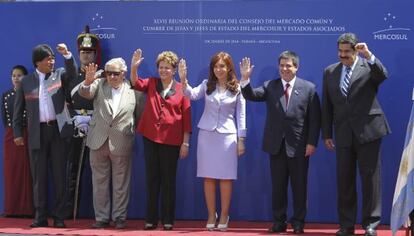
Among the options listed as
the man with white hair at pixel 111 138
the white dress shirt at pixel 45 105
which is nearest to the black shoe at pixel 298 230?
the man with white hair at pixel 111 138

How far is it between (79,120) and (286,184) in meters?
2.25

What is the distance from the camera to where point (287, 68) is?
Result: 293 inches

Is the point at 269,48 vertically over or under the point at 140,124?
over

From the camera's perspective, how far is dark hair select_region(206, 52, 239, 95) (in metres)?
7.61

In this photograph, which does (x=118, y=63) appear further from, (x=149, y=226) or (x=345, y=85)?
(x=345, y=85)

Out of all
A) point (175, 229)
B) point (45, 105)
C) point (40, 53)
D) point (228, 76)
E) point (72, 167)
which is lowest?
point (175, 229)

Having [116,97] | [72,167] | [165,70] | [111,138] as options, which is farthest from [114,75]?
[72,167]

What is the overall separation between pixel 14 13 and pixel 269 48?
2.90 meters

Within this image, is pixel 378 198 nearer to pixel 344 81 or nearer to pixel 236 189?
pixel 344 81

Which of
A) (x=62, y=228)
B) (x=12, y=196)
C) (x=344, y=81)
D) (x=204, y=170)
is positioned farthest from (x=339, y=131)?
(x=12, y=196)

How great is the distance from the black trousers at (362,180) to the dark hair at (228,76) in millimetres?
1212

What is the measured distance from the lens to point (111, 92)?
782cm

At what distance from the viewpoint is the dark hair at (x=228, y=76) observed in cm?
761

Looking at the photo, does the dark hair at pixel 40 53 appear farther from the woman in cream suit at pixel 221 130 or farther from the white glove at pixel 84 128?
the woman in cream suit at pixel 221 130
